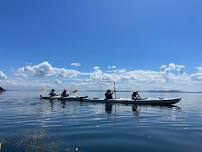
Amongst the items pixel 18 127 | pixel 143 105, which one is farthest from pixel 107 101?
pixel 18 127

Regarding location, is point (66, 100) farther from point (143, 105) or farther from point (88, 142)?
point (88, 142)

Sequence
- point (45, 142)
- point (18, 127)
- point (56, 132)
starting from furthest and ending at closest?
1. point (18, 127)
2. point (56, 132)
3. point (45, 142)

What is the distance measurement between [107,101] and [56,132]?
35.8 metres

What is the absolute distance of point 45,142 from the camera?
751 inches

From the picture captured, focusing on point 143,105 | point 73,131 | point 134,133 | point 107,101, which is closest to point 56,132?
point 73,131

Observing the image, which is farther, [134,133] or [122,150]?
[134,133]

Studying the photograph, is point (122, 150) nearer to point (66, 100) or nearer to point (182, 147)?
point (182, 147)

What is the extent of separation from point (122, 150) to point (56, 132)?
7284mm

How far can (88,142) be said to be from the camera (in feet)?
64.7

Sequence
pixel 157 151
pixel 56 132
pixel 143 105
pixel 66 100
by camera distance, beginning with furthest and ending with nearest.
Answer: pixel 66 100 < pixel 143 105 < pixel 56 132 < pixel 157 151

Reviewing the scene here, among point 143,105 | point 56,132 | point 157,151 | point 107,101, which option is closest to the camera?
point 157,151

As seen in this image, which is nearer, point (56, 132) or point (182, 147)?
point (182, 147)

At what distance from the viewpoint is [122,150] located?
17.7 metres

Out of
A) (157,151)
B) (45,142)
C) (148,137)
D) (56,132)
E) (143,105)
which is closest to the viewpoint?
(157,151)
